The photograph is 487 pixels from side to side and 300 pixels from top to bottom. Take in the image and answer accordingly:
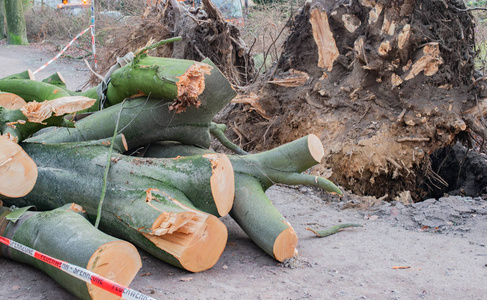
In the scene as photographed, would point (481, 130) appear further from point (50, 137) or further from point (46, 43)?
point (46, 43)

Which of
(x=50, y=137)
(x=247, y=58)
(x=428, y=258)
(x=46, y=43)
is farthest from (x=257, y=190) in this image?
(x=46, y=43)

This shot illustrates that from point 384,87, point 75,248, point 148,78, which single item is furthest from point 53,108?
point 384,87

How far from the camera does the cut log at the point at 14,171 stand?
2.68 m

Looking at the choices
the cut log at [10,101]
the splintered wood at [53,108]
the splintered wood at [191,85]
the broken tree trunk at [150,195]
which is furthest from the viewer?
the cut log at [10,101]

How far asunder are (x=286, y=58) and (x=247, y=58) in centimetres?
131

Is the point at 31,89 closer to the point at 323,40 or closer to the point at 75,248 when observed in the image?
the point at 75,248

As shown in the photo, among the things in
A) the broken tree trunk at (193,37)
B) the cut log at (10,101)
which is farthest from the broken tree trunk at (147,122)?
the broken tree trunk at (193,37)

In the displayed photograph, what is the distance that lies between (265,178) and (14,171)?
180 cm

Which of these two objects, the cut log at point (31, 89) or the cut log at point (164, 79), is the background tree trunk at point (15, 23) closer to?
the cut log at point (31, 89)

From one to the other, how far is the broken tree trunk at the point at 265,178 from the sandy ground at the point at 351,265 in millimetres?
237

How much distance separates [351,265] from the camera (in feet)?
9.98

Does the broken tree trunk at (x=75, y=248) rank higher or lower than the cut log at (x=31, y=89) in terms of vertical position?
lower

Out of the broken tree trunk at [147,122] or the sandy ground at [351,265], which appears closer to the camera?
the sandy ground at [351,265]

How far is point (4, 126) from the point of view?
318 centimetres
